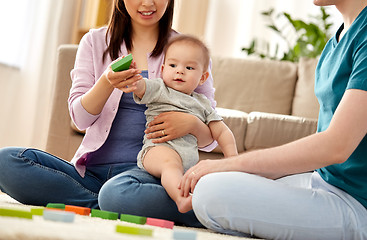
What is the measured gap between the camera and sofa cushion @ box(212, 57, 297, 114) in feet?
10.2

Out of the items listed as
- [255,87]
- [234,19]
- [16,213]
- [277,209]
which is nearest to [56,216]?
[16,213]

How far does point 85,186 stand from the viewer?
157cm

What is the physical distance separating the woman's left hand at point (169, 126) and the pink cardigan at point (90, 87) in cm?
15

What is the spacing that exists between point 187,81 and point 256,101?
64.2 inches

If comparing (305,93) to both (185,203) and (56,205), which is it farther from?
(56,205)

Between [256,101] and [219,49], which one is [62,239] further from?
[219,49]

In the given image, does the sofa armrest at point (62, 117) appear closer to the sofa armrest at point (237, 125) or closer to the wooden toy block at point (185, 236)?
the sofa armrest at point (237, 125)

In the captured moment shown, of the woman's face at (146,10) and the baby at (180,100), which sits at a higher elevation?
the woman's face at (146,10)

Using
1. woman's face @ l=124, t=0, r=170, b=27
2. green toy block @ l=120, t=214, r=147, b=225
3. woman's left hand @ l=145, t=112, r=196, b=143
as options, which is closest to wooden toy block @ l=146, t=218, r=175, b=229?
green toy block @ l=120, t=214, r=147, b=225

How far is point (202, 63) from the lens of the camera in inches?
62.2

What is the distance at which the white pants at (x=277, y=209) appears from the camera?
111 centimetres

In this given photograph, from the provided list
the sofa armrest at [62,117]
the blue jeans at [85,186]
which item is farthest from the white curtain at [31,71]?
the blue jeans at [85,186]

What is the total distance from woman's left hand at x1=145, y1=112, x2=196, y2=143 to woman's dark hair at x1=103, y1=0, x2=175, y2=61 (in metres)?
0.28

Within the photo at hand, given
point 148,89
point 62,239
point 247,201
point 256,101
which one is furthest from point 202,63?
point 256,101
